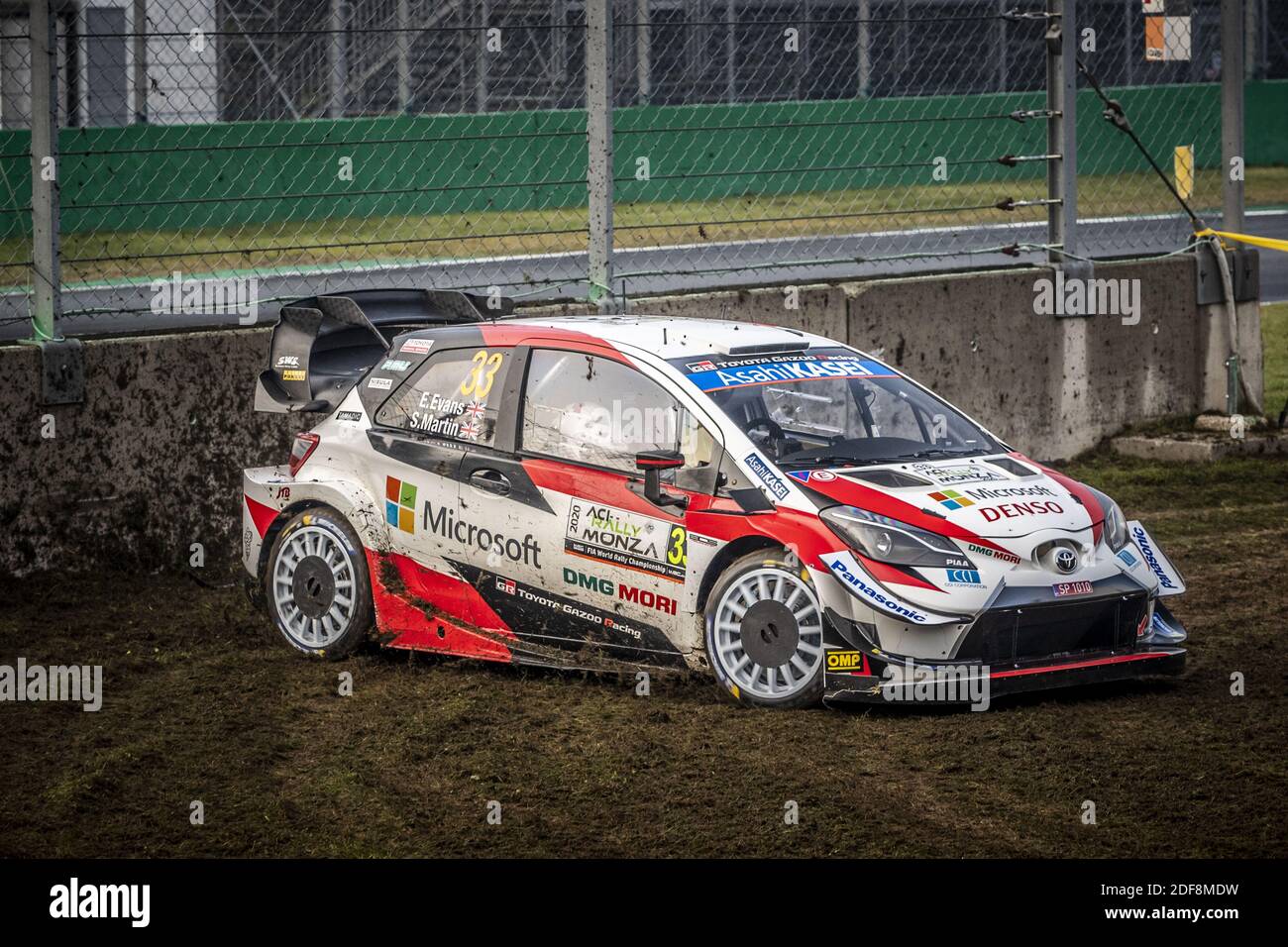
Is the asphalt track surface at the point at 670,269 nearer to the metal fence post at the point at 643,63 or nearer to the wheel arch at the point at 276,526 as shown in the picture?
the metal fence post at the point at 643,63

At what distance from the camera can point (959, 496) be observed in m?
6.87

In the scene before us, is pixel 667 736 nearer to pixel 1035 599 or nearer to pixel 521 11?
pixel 1035 599

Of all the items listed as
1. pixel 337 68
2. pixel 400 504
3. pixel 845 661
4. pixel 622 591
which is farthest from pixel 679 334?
pixel 337 68

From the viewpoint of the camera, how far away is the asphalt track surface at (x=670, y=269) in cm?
1136

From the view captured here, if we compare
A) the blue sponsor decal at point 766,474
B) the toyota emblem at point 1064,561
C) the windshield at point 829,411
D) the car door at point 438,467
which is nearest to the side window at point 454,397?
the car door at point 438,467

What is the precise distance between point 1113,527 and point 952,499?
0.74 meters

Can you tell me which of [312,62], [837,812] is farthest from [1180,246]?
[837,812]

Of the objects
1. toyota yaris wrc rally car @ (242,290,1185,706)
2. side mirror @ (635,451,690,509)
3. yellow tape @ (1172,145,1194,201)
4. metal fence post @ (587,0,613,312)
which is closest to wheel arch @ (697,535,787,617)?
toyota yaris wrc rally car @ (242,290,1185,706)

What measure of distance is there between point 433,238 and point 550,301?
0.80 metres

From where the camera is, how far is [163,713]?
7.08m

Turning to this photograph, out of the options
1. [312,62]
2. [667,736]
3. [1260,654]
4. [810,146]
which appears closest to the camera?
[667,736]

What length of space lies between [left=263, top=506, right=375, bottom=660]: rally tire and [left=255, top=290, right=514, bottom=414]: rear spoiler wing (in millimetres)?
728

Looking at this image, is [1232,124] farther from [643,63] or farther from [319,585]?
[319,585]

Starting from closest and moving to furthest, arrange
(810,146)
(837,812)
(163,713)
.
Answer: (837,812), (163,713), (810,146)
